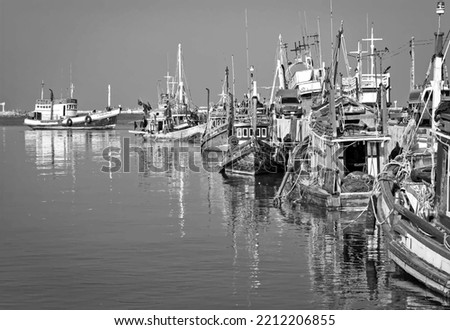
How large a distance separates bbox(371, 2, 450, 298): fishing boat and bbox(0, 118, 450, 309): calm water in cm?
71

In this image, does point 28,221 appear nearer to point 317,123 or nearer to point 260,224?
point 260,224

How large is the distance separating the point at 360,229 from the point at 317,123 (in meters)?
11.1

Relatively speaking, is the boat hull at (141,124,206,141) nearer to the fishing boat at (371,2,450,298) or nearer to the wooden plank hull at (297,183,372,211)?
the wooden plank hull at (297,183,372,211)

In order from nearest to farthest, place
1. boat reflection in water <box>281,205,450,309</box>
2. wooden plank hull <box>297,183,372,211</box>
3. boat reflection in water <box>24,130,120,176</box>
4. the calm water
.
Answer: boat reflection in water <box>281,205,450,309</box> < the calm water < wooden plank hull <box>297,183,372,211</box> < boat reflection in water <box>24,130,120,176</box>

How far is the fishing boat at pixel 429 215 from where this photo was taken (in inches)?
826

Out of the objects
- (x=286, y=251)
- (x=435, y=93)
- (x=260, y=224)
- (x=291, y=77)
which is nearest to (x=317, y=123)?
(x=260, y=224)

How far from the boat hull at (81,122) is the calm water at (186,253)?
373 ft

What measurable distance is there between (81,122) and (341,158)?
130854mm

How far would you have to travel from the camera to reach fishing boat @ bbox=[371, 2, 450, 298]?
21.0m

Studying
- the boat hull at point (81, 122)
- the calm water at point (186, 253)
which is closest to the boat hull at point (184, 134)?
the boat hull at point (81, 122)

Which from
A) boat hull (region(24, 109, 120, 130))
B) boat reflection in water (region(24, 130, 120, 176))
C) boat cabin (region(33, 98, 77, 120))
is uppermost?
boat cabin (region(33, 98, 77, 120))

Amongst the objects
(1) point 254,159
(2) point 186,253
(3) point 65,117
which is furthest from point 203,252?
(3) point 65,117

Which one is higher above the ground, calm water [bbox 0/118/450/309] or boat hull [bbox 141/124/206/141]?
boat hull [bbox 141/124/206/141]

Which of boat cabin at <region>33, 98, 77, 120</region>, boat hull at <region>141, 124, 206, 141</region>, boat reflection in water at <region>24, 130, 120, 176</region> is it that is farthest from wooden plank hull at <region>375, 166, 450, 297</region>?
boat cabin at <region>33, 98, 77, 120</region>
